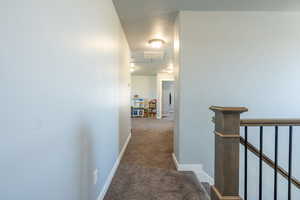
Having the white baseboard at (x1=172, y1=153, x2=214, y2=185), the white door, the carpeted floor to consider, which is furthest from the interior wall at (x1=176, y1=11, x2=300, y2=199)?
the white door

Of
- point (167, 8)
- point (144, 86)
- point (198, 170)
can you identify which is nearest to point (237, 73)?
point (167, 8)

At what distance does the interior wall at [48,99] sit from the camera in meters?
0.62

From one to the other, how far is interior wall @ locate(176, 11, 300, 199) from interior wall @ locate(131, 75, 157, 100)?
6.74 m

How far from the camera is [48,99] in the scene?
33.0 inches

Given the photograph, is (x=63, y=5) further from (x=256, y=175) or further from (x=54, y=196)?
(x=256, y=175)

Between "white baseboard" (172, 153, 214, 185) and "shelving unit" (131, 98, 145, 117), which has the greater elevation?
"shelving unit" (131, 98, 145, 117)

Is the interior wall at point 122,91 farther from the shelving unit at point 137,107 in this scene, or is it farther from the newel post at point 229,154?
the shelving unit at point 137,107

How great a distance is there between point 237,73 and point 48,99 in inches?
99.8

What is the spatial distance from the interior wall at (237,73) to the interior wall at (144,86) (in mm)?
6740

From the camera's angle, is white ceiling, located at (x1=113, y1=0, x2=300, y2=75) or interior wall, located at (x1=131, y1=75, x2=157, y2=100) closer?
white ceiling, located at (x1=113, y1=0, x2=300, y2=75)

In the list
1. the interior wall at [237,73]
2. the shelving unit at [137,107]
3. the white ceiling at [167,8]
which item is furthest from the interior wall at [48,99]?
the shelving unit at [137,107]

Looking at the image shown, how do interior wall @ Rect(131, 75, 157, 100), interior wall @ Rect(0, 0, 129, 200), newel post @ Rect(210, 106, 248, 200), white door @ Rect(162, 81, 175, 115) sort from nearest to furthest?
interior wall @ Rect(0, 0, 129, 200) < newel post @ Rect(210, 106, 248, 200) < interior wall @ Rect(131, 75, 157, 100) < white door @ Rect(162, 81, 175, 115)

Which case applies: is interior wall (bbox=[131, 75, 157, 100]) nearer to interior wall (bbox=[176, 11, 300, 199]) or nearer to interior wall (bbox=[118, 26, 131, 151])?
interior wall (bbox=[118, 26, 131, 151])

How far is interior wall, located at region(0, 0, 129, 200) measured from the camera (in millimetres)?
621
